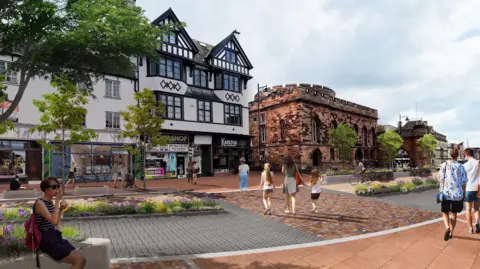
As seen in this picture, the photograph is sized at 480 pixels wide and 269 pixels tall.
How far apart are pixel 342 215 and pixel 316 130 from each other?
29895 millimetres

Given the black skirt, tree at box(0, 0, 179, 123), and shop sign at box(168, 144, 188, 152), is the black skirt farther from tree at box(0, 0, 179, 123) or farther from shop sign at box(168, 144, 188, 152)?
shop sign at box(168, 144, 188, 152)

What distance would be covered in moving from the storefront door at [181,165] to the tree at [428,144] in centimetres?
4395

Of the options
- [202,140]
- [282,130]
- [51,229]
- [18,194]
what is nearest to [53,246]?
[51,229]

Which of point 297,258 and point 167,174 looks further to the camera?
point 167,174

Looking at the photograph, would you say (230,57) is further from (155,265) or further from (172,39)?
(155,265)

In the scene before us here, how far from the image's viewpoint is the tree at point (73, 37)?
5312 mm

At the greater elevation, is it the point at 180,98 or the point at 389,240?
the point at 180,98

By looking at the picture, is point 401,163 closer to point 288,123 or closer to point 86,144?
point 288,123

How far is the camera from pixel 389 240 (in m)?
7.13

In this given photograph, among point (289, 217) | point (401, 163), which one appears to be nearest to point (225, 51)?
point (289, 217)

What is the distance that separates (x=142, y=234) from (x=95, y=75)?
13.2ft

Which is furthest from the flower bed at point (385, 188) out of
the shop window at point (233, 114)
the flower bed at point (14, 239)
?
the shop window at point (233, 114)

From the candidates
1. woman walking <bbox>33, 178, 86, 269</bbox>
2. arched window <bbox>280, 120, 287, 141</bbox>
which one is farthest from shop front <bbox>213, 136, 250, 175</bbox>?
woman walking <bbox>33, 178, 86, 269</bbox>

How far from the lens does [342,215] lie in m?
10.2
